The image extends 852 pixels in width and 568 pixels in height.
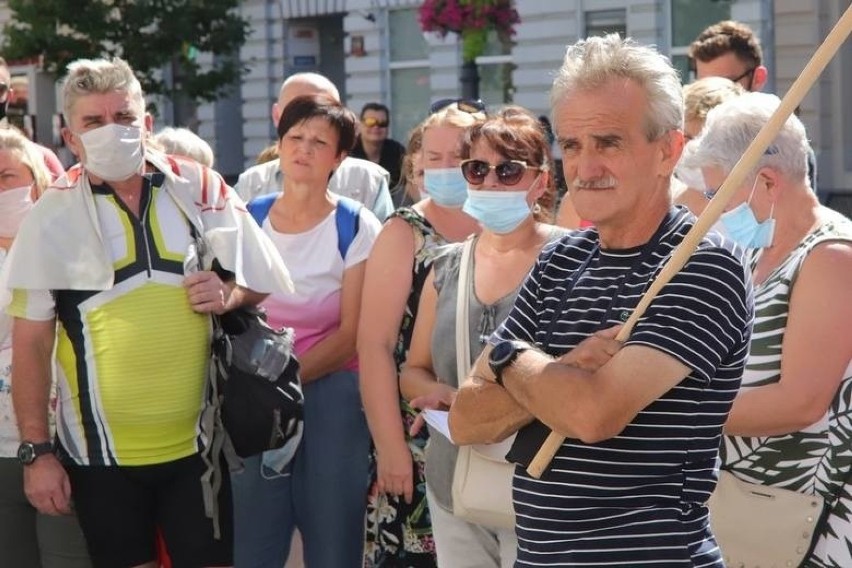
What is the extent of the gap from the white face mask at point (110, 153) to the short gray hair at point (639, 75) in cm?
205

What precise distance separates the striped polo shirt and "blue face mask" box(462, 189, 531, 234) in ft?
4.46

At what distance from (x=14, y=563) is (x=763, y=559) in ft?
8.37

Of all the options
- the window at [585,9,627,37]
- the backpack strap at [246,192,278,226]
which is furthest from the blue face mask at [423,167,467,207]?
the window at [585,9,627,37]

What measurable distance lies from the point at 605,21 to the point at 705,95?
1553cm

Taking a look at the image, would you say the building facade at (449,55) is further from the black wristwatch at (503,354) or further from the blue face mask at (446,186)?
the black wristwatch at (503,354)

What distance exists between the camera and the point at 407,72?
25141mm

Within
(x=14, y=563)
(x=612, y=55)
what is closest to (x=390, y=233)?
(x=14, y=563)

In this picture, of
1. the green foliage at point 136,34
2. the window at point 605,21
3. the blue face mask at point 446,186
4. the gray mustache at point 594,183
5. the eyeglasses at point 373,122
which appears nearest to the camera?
the gray mustache at point 594,183

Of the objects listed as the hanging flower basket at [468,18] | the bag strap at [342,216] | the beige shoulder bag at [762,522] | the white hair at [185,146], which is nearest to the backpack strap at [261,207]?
the bag strap at [342,216]

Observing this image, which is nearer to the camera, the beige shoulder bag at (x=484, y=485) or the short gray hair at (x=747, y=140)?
the short gray hair at (x=747, y=140)

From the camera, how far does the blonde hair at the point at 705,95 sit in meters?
5.72

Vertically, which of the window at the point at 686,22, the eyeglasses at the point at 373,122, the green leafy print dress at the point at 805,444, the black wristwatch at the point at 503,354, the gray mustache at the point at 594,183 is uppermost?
the window at the point at 686,22

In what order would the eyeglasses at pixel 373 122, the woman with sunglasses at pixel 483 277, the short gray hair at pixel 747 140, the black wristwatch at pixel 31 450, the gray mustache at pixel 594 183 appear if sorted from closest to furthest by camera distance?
1. the gray mustache at pixel 594 183
2. the short gray hair at pixel 747 140
3. the woman with sunglasses at pixel 483 277
4. the black wristwatch at pixel 31 450
5. the eyeglasses at pixel 373 122

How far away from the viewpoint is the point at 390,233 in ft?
17.0
